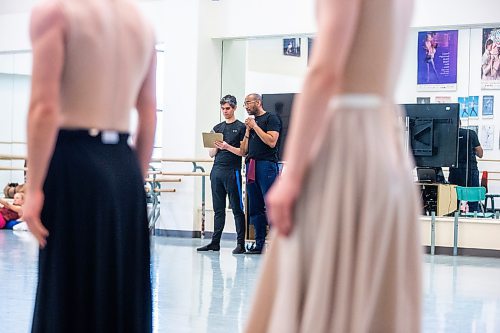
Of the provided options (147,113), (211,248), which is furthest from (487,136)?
(147,113)

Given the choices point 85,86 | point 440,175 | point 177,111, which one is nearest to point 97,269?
point 85,86

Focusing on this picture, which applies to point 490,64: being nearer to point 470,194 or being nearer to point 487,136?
point 487,136

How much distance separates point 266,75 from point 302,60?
0.47m

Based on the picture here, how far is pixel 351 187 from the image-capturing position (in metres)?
1.82

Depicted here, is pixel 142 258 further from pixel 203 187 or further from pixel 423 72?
pixel 423 72

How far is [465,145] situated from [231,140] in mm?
2767

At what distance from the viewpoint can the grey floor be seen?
4.38 metres

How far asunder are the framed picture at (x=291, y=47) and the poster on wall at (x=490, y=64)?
7.06 ft

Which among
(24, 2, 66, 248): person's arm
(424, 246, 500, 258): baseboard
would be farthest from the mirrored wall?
(24, 2, 66, 248): person's arm

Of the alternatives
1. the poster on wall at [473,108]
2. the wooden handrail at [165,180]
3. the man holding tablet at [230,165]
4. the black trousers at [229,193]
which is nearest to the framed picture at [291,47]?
the wooden handrail at [165,180]

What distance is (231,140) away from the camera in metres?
8.09

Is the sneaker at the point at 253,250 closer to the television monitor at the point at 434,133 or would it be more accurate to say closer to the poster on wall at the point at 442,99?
the television monitor at the point at 434,133

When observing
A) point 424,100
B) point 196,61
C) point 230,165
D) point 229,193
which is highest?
point 196,61

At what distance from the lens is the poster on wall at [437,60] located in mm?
9742
